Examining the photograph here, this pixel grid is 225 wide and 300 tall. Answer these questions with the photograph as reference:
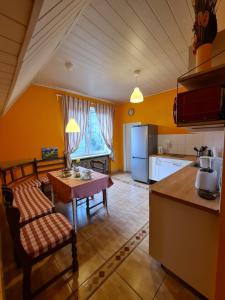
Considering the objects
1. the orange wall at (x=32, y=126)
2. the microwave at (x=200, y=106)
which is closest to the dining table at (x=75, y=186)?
the orange wall at (x=32, y=126)

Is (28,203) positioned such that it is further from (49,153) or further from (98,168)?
(98,168)

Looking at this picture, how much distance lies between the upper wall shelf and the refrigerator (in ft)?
8.61

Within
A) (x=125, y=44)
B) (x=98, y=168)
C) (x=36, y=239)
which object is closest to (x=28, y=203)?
(x=36, y=239)

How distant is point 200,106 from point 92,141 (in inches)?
147

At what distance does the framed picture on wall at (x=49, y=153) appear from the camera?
3209 millimetres

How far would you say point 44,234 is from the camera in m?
1.35

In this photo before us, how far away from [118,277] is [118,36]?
2588mm

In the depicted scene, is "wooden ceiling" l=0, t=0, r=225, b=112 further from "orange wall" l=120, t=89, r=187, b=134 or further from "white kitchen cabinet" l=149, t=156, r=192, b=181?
"white kitchen cabinet" l=149, t=156, r=192, b=181

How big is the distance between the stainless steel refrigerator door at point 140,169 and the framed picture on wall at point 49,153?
2168 mm

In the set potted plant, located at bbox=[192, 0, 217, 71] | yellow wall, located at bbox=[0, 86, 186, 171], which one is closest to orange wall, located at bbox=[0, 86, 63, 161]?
yellow wall, located at bbox=[0, 86, 186, 171]

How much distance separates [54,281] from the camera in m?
1.27

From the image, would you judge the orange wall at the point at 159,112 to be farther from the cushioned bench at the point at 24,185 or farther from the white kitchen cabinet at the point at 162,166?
the cushioned bench at the point at 24,185

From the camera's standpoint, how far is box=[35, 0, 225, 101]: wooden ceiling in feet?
4.24

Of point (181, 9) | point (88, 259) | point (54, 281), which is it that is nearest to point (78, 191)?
point (88, 259)
